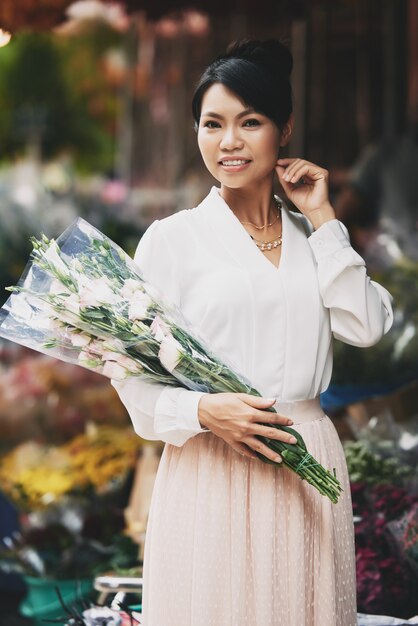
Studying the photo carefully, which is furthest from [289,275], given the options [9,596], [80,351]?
[9,596]

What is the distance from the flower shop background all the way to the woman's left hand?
1.36 metres

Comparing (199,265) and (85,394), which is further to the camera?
(85,394)

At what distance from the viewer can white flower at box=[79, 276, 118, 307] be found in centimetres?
236

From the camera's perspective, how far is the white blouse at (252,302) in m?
2.49

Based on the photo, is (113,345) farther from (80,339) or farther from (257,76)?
(257,76)

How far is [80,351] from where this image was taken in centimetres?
243

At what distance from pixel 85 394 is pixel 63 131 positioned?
365cm

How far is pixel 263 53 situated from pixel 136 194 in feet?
16.9

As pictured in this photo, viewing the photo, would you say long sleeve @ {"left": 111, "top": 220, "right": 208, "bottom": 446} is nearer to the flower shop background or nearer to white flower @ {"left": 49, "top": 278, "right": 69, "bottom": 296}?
white flower @ {"left": 49, "top": 278, "right": 69, "bottom": 296}


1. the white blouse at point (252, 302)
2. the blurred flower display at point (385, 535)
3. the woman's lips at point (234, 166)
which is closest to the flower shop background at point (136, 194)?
the blurred flower display at point (385, 535)

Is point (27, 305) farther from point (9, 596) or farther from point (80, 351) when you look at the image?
point (9, 596)

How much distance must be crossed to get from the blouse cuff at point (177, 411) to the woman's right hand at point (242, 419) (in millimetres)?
16

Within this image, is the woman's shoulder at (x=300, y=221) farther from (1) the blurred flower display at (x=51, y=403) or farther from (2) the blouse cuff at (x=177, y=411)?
(1) the blurred flower display at (x=51, y=403)

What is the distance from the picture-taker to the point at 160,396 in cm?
246
